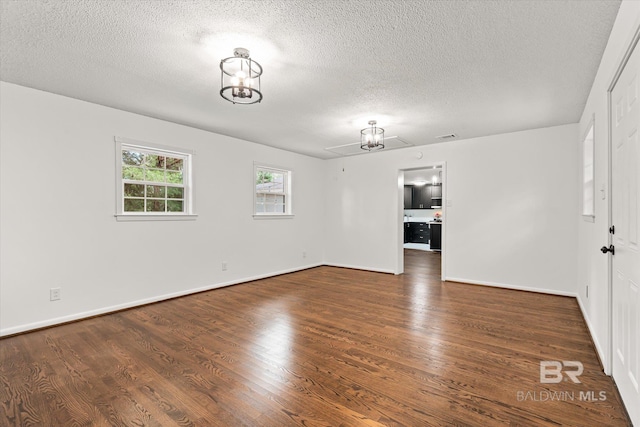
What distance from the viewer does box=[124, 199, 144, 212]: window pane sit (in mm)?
3912

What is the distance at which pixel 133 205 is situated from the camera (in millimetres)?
3986

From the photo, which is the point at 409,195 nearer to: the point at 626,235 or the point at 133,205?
the point at 133,205

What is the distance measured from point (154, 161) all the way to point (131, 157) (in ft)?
0.96

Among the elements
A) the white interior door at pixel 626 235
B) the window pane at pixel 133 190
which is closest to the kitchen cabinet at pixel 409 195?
the window pane at pixel 133 190

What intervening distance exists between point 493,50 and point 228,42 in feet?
6.69

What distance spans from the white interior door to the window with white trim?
15.0 ft

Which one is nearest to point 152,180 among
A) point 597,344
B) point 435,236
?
point 597,344

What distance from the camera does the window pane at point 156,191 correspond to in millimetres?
4156

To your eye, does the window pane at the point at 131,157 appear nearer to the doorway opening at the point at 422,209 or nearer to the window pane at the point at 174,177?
the window pane at the point at 174,177

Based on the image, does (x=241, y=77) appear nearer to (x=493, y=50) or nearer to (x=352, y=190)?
(x=493, y=50)

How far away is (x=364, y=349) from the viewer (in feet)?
8.55

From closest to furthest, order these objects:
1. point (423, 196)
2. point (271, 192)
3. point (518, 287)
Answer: point (518, 287)
point (271, 192)
point (423, 196)

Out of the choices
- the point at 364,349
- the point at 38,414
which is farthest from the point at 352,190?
the point at 38,414

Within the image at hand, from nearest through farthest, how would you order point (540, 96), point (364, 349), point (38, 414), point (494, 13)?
point (38, 414), point (494, 13), point (364, 349), point (540, 96)
